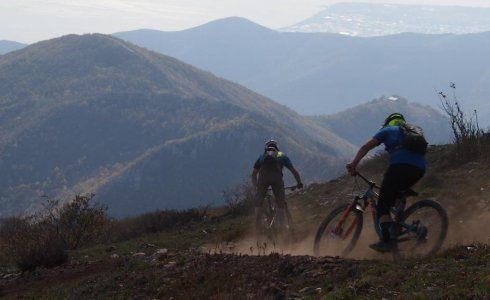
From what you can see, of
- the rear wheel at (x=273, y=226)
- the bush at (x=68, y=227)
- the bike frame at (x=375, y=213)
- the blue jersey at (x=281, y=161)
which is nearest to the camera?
the bike frame at (x=375, y=213)

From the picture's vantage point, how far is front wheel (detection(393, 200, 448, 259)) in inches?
331

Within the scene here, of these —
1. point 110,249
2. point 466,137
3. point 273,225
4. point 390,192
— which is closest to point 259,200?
point 273,225

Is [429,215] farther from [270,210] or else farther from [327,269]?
[270,210]

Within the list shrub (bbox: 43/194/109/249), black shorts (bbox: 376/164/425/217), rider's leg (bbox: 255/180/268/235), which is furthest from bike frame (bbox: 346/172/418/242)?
shrub (bbox: 43/194/109/249)

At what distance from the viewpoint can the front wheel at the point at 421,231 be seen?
8.40 meters

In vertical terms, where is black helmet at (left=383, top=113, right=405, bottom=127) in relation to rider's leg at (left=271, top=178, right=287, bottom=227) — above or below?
above

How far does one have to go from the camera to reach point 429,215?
846 cm

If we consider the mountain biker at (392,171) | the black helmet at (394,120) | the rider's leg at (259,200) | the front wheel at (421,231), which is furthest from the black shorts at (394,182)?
the rider's leg at (259,200)

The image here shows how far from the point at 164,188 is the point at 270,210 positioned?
140 metres

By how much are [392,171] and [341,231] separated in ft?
4.64

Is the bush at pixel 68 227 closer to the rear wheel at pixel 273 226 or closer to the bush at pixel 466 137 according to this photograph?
the rear wheel at pixel 273 226

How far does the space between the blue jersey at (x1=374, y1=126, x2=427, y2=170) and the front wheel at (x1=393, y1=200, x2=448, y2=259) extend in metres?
0.62

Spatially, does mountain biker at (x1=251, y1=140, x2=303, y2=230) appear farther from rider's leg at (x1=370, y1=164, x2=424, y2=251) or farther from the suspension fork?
rider's leg at (x1=370, y1=164, x2=424, y2=251)

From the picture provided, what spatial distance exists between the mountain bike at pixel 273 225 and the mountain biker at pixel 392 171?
3389mm
